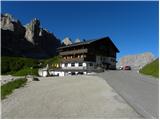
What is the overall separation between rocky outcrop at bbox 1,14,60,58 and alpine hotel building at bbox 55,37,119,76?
269ft

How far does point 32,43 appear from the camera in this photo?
607 feet

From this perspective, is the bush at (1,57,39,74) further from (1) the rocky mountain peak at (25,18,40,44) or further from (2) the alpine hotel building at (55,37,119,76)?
(1) the rocky mountain peak at (25,18,40,44)

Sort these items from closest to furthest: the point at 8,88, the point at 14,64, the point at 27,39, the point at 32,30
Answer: the point at 8,88, the point at 14,64, the point at 27,39, the point at 32,30

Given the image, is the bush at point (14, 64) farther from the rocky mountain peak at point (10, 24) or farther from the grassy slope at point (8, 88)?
the rocky mountain peak at point (10, 24)

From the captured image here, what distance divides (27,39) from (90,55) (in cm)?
10897

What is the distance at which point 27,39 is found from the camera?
7269 inches

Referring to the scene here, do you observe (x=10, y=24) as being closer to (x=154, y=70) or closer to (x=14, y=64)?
(x=14, y=64)

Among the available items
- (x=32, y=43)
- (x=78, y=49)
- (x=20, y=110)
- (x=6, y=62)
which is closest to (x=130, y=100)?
(x=20, y=110)

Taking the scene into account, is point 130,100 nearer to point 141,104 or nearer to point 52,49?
point 141,104

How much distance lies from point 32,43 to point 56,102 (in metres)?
169

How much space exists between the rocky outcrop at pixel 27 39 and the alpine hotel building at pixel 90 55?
3224 inches

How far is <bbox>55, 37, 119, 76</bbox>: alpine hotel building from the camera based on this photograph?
81.1m

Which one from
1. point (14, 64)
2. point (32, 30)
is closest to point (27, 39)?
point (32, 30)

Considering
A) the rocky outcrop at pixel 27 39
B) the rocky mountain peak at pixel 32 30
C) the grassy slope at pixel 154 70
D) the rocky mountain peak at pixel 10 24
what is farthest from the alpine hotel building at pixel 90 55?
the rocky mountain peak at pixel 10 24
